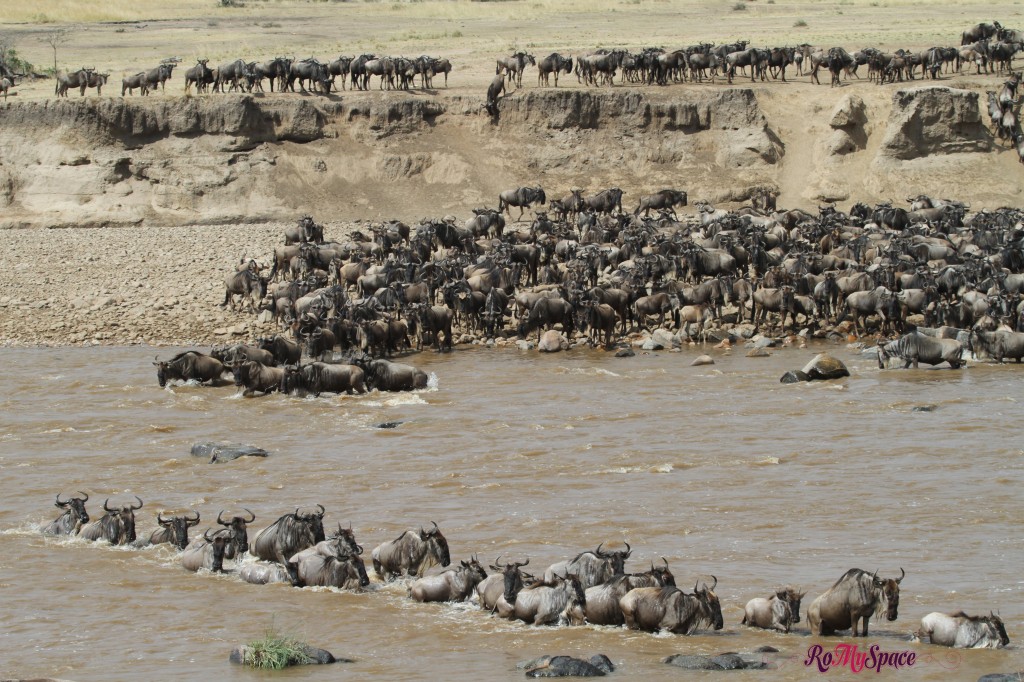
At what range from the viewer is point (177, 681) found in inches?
323

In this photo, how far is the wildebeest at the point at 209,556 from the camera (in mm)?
10633

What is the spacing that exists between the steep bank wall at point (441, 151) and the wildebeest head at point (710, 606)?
77.2ft

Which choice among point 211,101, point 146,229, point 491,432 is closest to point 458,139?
point 211,101

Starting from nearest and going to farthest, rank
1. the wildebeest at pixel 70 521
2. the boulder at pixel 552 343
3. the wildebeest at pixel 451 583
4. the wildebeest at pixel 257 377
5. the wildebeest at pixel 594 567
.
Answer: the wildebeest at pixel 594 567
the wildebeest at pixel 451 583
the wildebeest at pixel 70 521
the wildebeest at pixel 257 377
the boulder at pixel 552 343

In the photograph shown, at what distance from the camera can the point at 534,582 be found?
30.6 feet

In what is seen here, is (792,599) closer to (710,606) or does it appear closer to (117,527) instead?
(710,606)

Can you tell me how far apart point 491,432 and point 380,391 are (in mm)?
2590

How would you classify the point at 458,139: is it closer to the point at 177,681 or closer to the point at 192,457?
the point at 192,457

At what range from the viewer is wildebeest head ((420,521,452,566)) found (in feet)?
33.6

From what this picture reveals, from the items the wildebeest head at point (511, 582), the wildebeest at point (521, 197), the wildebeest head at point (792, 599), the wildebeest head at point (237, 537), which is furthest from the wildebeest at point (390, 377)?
the wildebeest at point (521, 197)

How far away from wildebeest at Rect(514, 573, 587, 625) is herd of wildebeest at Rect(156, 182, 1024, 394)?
8.79 meters

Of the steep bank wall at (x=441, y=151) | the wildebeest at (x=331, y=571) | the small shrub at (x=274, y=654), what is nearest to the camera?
the small shrub at (x=274, y=654)

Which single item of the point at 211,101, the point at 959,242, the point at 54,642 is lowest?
the point at 54,642

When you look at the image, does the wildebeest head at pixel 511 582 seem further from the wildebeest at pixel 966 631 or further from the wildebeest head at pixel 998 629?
the wildebeest head at pixel 998 629
